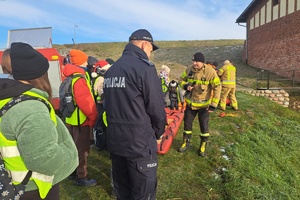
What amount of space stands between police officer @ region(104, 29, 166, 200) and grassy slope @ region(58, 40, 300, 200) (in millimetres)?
1535

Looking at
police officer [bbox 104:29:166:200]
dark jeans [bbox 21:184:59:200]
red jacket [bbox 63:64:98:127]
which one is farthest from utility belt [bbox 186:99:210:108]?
dark jeans [bbox 21:184:59:200]

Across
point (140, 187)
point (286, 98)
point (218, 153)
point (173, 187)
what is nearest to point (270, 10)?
point (286, 98)

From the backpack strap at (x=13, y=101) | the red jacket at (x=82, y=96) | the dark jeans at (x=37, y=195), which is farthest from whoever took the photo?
the red jacket at (x=82, y=96)

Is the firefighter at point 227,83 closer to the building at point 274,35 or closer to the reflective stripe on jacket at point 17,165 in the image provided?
the reflective stripe on jacket at point 17,165

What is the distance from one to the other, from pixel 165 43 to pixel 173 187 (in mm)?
40815

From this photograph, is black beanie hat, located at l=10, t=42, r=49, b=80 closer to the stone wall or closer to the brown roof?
the stone wall

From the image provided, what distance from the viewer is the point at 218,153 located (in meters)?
5.68

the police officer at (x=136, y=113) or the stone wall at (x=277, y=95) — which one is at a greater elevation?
the police officer at (x=136, y=113)

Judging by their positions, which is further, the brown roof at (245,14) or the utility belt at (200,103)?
the brown roof at (245,14)

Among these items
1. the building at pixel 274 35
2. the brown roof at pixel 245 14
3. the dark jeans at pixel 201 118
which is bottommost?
the dark jeans at pixel 201 118

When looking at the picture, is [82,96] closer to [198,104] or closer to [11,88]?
[11,88]

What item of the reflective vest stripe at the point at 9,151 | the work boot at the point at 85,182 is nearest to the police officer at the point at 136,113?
the reflective vest stripe at the point at 9,151

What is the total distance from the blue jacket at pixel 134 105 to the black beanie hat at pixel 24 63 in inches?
37.0

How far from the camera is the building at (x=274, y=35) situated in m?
18.5
